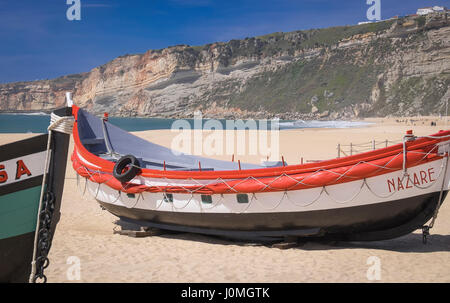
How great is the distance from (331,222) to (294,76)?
124733 mm

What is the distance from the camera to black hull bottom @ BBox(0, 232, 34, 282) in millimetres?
4832

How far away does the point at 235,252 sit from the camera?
767cm

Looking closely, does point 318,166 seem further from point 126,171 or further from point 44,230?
point 44,230

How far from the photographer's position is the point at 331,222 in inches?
289

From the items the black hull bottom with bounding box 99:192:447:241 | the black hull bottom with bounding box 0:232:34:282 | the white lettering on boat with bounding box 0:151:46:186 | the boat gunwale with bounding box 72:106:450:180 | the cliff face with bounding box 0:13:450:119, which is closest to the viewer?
the white lettering on boat with bounding box 0:151:46:186

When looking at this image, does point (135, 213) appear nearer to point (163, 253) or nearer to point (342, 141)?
point (163, 253)

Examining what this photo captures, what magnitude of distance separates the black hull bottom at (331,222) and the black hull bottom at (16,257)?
141 inches

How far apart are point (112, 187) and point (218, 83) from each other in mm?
132576

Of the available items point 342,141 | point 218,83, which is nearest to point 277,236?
point 342,141

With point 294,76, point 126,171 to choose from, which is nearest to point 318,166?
point 126,171

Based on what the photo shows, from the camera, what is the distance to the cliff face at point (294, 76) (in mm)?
85312

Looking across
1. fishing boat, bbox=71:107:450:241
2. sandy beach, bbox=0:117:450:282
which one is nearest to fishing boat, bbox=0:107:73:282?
sandy beach, bbox=0:117:450:282

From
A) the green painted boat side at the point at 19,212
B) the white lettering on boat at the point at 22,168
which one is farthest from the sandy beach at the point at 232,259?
the white lettering on boat at the point at 22,168

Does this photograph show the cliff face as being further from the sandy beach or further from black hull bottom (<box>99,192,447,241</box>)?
the sandy beach
